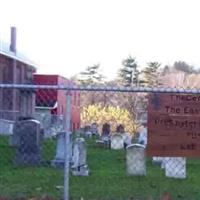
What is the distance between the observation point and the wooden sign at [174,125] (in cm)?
793

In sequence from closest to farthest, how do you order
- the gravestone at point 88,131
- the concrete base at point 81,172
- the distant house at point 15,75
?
1. the concrete base at point 81,172
2. the gravestone at point 88,131
3. the distant house at point 15,75

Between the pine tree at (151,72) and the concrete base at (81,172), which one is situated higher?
the pine tree at (151,72)

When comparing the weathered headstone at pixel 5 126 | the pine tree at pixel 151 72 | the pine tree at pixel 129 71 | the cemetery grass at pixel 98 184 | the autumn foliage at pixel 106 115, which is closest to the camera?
the cemetery grass at pixel 98 184

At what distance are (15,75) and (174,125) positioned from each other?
4275 cm


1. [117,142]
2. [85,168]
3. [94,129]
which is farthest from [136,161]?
[94,129]

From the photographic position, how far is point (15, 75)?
50.1 meters

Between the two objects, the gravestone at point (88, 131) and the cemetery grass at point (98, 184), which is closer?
the cemetery grass at point (98, 184)

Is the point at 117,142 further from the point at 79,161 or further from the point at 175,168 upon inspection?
the point at 175,168

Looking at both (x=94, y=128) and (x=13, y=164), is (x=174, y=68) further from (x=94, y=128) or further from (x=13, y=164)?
(x=13, y=164)

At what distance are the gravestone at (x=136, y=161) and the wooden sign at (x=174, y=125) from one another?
26.3ft

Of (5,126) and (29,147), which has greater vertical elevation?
(5,126)

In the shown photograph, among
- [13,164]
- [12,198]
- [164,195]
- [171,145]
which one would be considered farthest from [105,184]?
[171,145]

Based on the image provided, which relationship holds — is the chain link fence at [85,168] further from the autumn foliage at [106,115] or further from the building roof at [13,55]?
the building roof at [13,55]

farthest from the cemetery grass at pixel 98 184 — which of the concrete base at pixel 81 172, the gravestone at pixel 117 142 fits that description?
the gravestone at pixel 117 142
